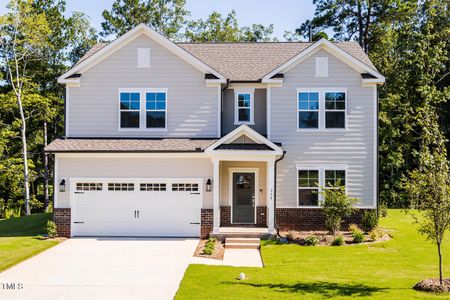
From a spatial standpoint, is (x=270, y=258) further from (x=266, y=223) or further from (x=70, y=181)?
(x=70, y=181)

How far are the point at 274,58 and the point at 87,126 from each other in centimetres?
917

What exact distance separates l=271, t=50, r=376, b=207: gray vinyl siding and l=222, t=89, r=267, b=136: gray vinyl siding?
0.86 meters

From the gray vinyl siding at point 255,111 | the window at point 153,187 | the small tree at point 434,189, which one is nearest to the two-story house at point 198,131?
the window at point 153,187

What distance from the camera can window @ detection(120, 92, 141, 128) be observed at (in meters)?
21.5

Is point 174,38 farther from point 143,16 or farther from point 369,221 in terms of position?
point 369,221

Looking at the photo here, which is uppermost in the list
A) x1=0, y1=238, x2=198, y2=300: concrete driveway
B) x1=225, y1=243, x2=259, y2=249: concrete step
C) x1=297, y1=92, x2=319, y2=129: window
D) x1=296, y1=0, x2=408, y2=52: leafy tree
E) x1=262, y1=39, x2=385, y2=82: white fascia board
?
x1=296, y1=0, x2=408, y2=52: leafy tree

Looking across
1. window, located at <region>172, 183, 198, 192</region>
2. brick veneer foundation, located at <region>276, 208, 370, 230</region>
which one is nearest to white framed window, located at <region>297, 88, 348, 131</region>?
brick veneer foundation, located at <region>276, 208, 370, 230</region>

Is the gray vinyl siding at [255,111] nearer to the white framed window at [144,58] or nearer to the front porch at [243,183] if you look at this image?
the front porch at [243,183]

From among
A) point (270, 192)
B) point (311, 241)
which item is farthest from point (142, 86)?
point (311, 241)

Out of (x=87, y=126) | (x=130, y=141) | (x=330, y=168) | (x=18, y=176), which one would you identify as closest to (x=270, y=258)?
(x=330, y=168)

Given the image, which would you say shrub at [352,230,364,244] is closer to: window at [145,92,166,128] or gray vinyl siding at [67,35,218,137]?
gray vinyl siding at [67,35,218,137]

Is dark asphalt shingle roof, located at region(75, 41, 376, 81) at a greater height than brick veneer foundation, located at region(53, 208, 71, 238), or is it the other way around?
dark asphalt shingle roof, located at region(75, 41, 376, 81)

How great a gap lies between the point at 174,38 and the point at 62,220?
25894mm

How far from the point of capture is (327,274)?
13.9m
